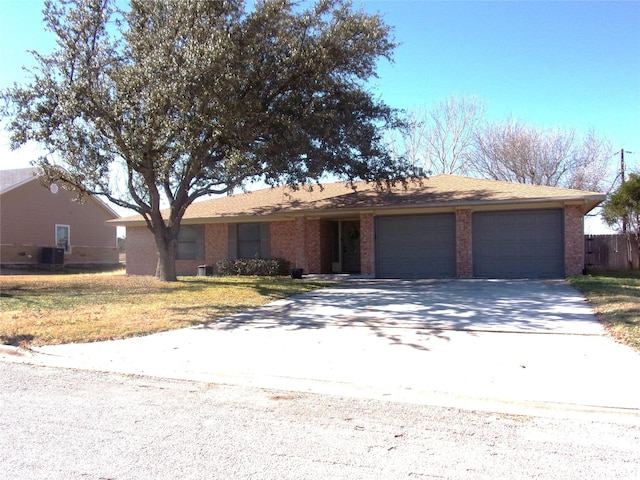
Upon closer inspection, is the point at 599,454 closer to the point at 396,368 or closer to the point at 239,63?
the point at 396,368

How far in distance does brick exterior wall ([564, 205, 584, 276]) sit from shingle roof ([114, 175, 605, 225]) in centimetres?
50

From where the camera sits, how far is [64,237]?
32.3 m

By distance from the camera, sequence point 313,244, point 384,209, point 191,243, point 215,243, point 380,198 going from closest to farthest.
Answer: point 384,209 → point 380,198 → point 313,244 → point 215,243 → point 191,243

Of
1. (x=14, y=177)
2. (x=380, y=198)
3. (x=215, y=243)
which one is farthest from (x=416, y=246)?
(x=14, y=177)

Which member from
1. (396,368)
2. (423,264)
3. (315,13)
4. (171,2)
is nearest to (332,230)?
(423,264)

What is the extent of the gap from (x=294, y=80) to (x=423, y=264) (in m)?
8.39

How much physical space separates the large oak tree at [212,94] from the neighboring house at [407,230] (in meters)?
3.15

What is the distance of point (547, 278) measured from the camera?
1658 centimetres

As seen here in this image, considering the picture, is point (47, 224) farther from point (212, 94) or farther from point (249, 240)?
point (212, 94)

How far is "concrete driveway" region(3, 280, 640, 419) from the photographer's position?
17.0 feet

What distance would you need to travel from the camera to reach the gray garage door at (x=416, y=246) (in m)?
17.9

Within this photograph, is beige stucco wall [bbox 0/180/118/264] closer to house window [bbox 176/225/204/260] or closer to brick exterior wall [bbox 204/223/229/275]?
house window [bbox 176/225/204/260]

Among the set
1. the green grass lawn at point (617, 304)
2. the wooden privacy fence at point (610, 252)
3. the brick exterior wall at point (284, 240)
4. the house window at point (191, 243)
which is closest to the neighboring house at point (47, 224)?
the house window at point (191, 243)

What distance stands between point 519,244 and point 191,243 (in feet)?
44.4
